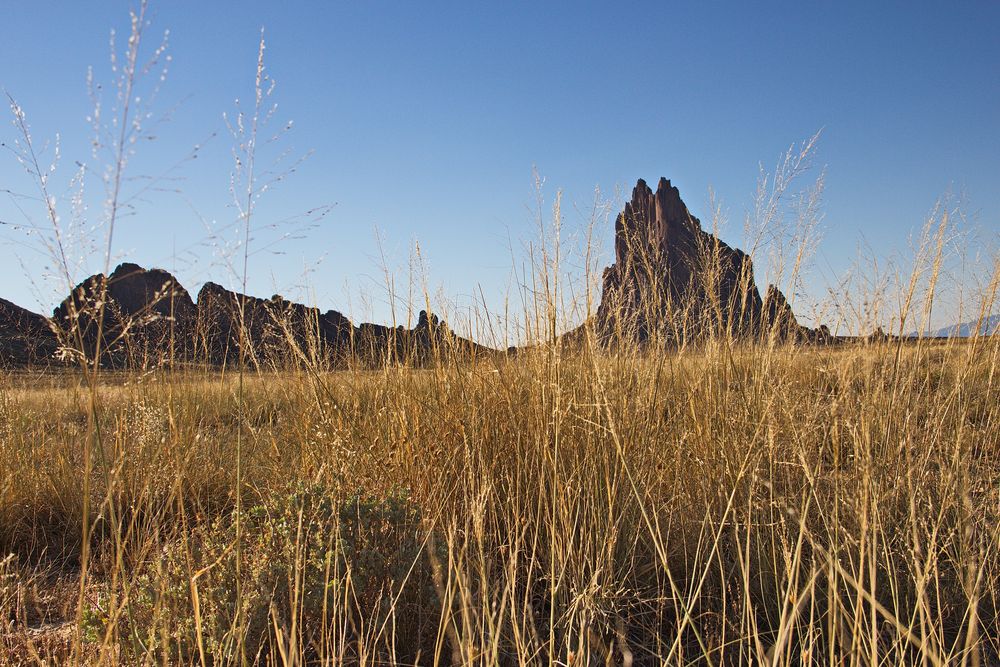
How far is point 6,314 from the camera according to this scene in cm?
360

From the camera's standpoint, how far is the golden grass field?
52.9 inches

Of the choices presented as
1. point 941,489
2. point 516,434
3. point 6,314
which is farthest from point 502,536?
point 6,314

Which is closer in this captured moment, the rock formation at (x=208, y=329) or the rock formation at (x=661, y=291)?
the rock formation at (x=208, y=329)

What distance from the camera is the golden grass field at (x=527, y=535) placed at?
1.34 metres

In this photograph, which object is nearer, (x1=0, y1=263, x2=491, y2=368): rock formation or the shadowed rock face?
(x1=0, y1=263, x2=491, y2=368): rock formation

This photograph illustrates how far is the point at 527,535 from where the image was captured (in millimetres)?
1964

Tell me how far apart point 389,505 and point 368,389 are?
1.25m

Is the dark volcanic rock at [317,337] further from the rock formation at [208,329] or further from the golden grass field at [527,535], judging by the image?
the golden grass field at [527,535]

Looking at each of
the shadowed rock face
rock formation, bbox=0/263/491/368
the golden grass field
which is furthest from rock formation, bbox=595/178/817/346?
rock formation, bbox=0/263/491/368

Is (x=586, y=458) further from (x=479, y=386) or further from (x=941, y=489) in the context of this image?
(x=941, y=489)

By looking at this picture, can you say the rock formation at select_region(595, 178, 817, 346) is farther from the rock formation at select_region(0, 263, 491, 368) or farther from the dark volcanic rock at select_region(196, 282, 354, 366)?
the dark volcanic rock at select_region(196, 282, 354, 366)

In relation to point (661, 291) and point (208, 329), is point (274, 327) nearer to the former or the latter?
point (208, 329)

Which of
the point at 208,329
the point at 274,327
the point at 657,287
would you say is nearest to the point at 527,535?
the point at 657,287

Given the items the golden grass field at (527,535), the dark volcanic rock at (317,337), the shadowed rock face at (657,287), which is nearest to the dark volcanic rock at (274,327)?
the dark volcanic rock at (317,337)
